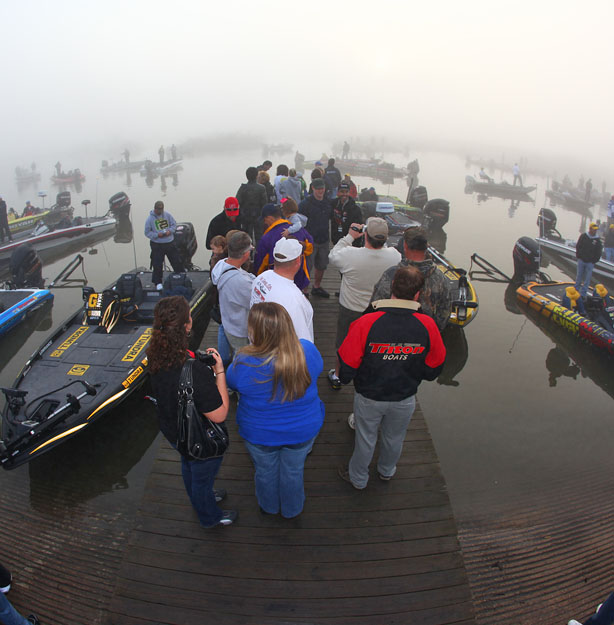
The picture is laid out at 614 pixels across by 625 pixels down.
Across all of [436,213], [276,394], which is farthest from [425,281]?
[436,213]

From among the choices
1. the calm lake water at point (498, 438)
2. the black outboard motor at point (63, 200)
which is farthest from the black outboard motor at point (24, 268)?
the black outboard motor at point (63, 200)

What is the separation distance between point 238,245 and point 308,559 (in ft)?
9.08

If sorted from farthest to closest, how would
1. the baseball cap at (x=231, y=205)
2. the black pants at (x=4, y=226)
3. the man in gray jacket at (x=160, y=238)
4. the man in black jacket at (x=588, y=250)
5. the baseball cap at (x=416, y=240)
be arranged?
the black pants at (x=4, y=226) → the man in black jacket at (x=588, y=250) → the man in gray jacket at (x=160, y=238) → the baseball cap at (x=231, y=205) → the baseball cap at (x=416, y=240)

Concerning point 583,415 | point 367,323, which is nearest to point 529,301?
point 583,415

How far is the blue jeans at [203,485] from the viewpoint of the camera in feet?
9.05

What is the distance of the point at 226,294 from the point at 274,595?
99.1 inches

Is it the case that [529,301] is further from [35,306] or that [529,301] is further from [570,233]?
[570,233]

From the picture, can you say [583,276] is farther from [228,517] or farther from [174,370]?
[174,370]

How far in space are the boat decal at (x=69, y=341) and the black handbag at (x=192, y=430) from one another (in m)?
5.17

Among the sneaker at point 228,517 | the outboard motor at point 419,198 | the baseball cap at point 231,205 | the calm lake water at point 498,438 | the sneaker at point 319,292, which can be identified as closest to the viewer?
the sneaker at point 228,517

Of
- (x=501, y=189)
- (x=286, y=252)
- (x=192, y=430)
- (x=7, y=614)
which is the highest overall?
(x=286, y=252)

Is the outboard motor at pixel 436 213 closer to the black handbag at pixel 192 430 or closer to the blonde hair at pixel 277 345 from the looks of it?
the blonde hair at pixel 277 345

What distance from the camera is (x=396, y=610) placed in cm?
266

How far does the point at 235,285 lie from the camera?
12.4 feet
